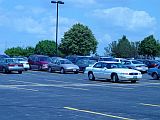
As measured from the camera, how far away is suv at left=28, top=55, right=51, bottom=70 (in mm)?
46000

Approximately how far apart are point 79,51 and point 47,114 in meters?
69.4

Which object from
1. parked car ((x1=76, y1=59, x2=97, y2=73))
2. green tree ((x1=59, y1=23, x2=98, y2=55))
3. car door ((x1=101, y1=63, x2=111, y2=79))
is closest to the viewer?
car door ((x1=101, y1=63, x2=111, y2=79))

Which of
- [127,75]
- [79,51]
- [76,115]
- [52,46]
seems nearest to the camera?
[76,115]

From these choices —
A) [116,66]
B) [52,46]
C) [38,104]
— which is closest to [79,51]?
[52,46]

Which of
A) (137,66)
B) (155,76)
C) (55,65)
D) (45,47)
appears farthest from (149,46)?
(155,76)

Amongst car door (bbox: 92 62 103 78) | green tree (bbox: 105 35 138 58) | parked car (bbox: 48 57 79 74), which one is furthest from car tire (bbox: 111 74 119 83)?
green tree (bbox: 105 35 138 58)

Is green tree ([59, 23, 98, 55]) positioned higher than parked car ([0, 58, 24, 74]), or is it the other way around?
green tree ([59, 23, 98, 55])

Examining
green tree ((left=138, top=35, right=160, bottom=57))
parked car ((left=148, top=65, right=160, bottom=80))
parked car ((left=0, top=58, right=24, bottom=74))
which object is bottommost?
parked car ((left=148, top=65, right=160, bottom=80))

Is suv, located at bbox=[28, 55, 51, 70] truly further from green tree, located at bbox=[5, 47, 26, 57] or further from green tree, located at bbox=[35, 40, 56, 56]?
green tree, located at bbox=[5, 47, 26, 57]

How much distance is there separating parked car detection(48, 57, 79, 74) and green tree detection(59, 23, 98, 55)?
36940 millimetres

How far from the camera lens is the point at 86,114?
12445 millimetres

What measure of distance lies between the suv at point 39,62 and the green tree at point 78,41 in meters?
33.1

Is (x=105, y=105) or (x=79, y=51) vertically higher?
(x=79, y=51)

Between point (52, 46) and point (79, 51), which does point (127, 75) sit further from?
point (52, 46)
